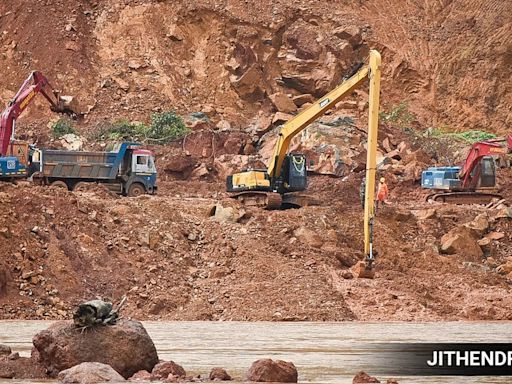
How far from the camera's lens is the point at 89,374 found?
8.16 metres

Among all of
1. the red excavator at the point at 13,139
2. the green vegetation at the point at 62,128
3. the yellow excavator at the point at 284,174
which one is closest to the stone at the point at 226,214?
the yellow excavator at the point at 284,174

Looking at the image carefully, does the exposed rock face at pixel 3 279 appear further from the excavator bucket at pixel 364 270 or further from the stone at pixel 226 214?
the excavator bucket at pixel 364 270

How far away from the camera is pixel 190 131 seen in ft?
126

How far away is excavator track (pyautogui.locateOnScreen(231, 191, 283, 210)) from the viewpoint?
25641 millimetres

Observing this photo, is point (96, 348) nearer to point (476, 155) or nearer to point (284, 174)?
point (284, 174)

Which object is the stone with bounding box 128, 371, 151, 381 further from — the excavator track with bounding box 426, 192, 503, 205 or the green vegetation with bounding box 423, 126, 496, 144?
the green vegetation with bounding box 423, 126, 496, 144

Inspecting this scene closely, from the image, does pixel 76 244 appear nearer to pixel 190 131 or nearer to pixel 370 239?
pixel 370 239

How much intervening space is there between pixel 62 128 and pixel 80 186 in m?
11.6

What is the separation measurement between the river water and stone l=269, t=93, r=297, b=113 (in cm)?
2428

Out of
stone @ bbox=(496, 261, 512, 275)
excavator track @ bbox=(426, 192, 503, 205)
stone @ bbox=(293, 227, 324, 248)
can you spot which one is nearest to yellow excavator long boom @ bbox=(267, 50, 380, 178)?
stone @ bbox=(293, 227, 324, 248)

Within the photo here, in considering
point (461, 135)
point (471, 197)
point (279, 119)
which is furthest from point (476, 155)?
A: point (461, 135)

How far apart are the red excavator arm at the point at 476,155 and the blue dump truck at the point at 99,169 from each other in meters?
8.83

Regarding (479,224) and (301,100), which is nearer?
(479,224)

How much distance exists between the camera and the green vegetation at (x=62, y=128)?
3809cm
